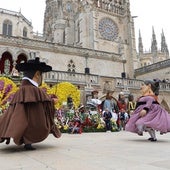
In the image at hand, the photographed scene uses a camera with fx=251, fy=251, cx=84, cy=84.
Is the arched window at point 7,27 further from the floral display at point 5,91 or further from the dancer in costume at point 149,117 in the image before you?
the dancer in costume at point 149,117

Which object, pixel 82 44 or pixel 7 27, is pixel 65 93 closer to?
pixel 82 44

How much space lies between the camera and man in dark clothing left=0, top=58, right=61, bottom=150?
171 inches

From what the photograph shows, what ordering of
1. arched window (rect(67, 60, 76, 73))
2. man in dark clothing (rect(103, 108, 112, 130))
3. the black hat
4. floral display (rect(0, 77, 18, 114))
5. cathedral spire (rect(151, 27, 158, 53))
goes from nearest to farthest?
the black hat → floral display (rect(0, 77, 18, 114)) → man in dark clothing (rect(103, 108, 112, 130)) → arched window (rect(67, 60, 76, 73)) → cathedral spire (rect(151, 27, 158, 53))

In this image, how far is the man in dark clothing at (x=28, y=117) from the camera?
171 inches

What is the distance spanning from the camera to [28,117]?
456 centimetres

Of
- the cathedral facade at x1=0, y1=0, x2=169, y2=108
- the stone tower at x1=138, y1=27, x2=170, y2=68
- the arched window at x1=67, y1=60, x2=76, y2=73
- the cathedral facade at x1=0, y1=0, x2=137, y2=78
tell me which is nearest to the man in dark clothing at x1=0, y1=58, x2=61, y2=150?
the cathedral facade at x1=0, y1=0, x2=169, y2=108

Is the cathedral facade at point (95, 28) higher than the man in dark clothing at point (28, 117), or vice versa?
the cathedral facade at point (95, 28)

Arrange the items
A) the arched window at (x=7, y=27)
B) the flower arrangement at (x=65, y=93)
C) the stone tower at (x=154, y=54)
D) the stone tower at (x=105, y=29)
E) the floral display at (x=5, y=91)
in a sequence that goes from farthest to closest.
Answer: the stone tower at (x=154, y=54) → the arched window at (x=7, y=27) → the stone tower at (x=105, y=29) → the flower arrangement at (x=65, y=93) → the floral display at (x=5, y=91)

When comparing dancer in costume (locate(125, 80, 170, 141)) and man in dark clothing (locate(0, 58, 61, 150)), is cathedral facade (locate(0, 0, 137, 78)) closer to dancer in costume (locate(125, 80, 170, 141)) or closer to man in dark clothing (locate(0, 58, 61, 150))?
dancer in costume (locate(125, 80, 170, 141))

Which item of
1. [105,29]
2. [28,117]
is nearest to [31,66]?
[28,117]

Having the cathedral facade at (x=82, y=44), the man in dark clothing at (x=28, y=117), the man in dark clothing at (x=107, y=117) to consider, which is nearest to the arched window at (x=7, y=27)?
the cathedral facade at (x=82, y=44)

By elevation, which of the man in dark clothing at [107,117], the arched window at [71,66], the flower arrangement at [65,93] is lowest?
the man in dark clothing at [107,117]

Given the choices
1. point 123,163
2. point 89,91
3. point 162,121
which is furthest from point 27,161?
point 89,91

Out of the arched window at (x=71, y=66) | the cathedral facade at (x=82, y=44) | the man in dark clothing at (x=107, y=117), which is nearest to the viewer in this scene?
the man in dark clothing at (x=107, y=117)
